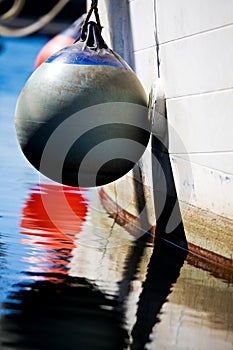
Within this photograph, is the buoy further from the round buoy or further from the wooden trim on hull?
the round buoy

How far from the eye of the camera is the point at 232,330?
471cm

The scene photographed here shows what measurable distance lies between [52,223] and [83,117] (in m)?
1.40

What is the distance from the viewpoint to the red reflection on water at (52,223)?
239 inches

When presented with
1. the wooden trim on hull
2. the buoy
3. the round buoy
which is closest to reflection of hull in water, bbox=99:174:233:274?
the wooden trim on hull

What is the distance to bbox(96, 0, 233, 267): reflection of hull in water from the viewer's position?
567cm

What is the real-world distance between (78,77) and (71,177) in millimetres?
666

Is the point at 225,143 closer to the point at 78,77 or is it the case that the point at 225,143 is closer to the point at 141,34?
the point at 78,77

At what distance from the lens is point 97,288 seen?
17.8ft

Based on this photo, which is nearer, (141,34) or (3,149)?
(141,34)

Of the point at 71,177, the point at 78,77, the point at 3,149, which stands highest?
the point at 78,77

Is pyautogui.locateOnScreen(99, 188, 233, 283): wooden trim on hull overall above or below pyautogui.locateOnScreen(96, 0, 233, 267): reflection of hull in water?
below

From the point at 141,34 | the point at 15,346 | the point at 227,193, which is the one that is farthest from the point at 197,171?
the point at 15,346

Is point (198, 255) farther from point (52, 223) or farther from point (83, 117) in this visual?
point (52, 223)

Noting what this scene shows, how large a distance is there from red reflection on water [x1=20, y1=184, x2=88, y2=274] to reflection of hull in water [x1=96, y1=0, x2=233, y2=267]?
2.35 ft
